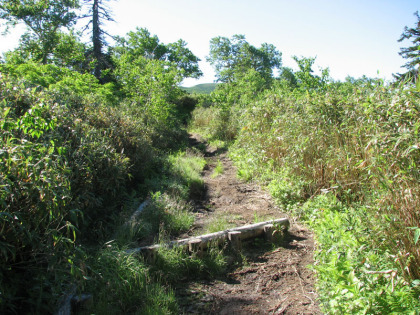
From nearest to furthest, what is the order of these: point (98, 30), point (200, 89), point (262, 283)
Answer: point (262, 283) < point (98, 30) < point (200, 89)

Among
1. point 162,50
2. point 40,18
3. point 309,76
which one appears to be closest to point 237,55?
point 162,50

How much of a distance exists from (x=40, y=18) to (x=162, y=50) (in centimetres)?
1266

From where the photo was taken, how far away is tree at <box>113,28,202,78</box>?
31.2m

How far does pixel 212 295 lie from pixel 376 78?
132 inches

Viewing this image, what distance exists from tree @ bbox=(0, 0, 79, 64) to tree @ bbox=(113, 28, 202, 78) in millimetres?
5955

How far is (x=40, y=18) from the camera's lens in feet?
82.5

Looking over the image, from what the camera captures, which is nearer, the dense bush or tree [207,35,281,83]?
the dense bush

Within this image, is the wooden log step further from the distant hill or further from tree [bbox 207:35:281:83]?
tree [bbox 207:35:281:83]

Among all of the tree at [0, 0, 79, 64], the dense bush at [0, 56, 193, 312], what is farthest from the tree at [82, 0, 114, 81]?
the dense bush at [0, 56, 193, 312]

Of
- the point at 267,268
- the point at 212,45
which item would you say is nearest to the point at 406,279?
the point at 267,268

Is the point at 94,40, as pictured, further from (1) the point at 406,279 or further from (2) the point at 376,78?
(1) the point at 406,279

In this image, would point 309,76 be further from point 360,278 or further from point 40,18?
point 40,18

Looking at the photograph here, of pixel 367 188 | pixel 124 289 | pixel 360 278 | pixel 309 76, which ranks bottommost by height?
pixel 124 289

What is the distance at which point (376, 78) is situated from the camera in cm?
374
